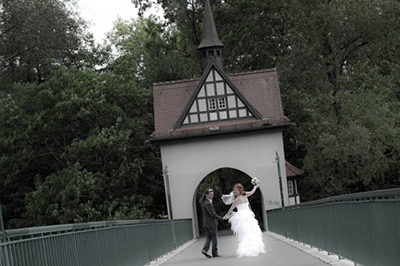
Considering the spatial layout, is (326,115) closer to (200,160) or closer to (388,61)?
(388,61)

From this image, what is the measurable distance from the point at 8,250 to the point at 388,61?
36541 millimetres

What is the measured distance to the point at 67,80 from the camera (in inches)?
1452

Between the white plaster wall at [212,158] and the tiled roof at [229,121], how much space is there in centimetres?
A: 56

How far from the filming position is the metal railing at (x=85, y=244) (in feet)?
23.8

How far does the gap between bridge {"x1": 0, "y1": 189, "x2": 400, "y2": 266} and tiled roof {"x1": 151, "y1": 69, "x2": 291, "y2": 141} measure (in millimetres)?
16958

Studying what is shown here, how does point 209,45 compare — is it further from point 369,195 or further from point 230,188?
point 369,195

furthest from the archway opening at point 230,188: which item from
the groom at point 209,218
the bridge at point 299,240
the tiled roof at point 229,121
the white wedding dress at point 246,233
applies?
the white wedding dress at point 246,233

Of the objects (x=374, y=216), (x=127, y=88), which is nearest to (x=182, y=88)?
(x=127, y=88)

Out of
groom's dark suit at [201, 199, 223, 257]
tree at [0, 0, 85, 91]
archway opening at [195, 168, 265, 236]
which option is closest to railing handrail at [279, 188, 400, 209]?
groom's dark suit at [201, 199, 223, 257]

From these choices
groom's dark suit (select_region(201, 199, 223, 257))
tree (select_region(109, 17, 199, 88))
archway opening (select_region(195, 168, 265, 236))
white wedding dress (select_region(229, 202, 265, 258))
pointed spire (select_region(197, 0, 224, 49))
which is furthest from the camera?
archway opening (select_region(195, 168, 265, 236))

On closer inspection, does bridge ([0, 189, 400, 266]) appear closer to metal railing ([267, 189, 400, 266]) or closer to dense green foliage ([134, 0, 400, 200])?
metal railing ([267, 189, 400, 266])

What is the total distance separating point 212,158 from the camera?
35594 mm

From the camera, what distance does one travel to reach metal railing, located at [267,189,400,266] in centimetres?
762

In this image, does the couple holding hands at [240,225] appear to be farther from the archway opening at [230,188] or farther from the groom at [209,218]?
the archway opening at [230,188]
